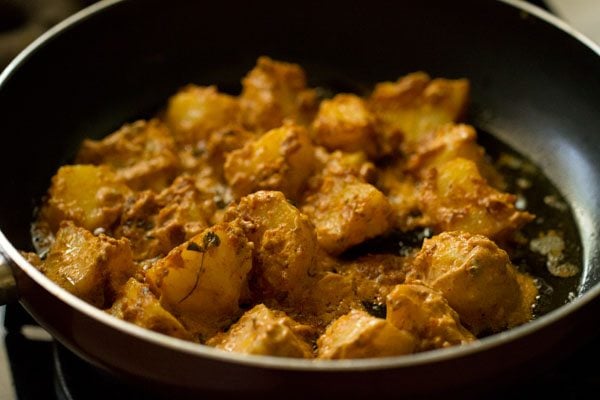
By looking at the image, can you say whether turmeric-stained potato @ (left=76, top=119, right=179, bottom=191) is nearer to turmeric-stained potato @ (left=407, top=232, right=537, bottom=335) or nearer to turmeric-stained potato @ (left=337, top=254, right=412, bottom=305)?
turmeric-stained potato @ (left=337, top=254, right=412, bottom=305)

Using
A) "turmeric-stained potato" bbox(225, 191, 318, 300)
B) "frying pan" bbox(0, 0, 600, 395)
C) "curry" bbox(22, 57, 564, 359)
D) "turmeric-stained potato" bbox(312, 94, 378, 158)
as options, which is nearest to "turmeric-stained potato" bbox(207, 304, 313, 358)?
"curry" bbox(22, 57, 564, 359)

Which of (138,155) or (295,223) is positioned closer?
(295,223)

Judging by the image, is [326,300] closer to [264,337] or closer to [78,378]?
[264,337]

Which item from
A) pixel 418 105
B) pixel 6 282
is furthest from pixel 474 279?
pixel 6 282

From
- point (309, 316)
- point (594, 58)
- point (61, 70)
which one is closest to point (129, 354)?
point (309, 316)

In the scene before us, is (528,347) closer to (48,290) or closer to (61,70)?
(48,290)
